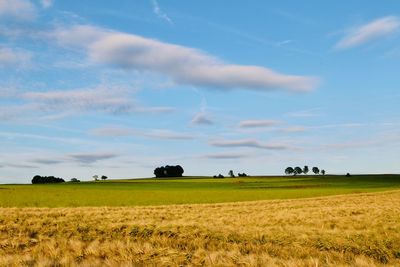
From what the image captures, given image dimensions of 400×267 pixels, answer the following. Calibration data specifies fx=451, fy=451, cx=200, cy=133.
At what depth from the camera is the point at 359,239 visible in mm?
15453

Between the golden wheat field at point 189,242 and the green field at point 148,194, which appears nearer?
the golden wheat field at point 189,242

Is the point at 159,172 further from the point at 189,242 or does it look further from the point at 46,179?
the point at 189,242

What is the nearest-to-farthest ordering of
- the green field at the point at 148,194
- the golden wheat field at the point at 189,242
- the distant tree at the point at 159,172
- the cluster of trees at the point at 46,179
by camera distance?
the golden wheat field at the point at 189,242 → the green field at the point at 148,194 → the cluster of trees at the point at 46,179 → the distant tree at the point at 159,172

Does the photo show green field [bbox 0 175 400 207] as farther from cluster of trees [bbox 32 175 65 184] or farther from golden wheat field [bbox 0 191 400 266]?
cluster of trees [bbox 32 175 65 184]

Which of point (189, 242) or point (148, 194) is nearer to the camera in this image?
point (189, 242)

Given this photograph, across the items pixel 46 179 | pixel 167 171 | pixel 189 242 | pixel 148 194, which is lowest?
pixel 189 242

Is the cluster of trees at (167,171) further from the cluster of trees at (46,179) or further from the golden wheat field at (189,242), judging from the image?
the golden wheat field at (189,242)

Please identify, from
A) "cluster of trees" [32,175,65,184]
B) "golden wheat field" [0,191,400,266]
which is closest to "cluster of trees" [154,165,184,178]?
"cluster of trees" [32,175,65,184]

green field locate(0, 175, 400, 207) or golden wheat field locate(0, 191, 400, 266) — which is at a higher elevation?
green field locate(0, 175, 400, 207)

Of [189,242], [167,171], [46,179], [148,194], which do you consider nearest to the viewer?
[189,242]

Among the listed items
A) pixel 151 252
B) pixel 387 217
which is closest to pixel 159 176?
pixel 387 217

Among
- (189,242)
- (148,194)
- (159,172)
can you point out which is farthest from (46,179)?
(189,242)

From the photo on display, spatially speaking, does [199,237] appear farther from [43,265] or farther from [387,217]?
[387,217]

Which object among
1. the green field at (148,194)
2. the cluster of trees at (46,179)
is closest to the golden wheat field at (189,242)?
the green field at (148,194)
